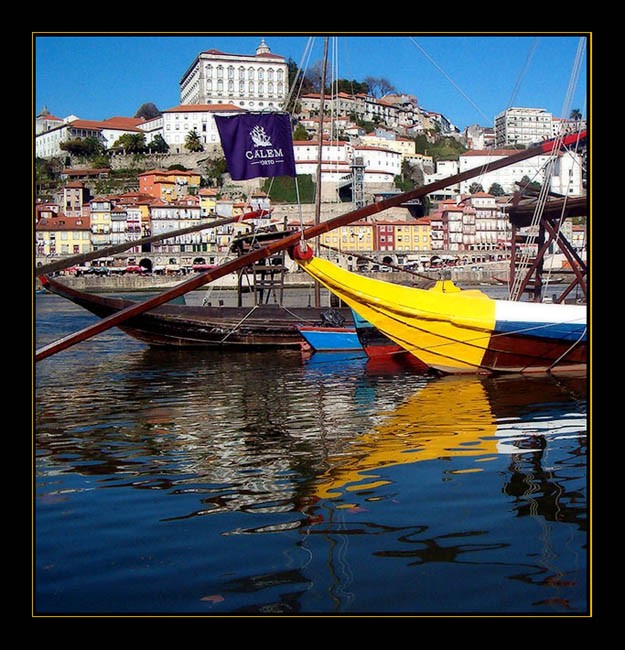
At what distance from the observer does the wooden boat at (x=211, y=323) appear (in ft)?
69.6

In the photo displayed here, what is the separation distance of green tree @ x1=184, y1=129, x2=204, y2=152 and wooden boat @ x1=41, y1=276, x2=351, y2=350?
3866 inches

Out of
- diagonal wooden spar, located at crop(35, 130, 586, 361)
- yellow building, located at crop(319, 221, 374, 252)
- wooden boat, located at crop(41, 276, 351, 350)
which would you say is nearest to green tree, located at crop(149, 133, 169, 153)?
yellow building, located at crop(319, 221, 374, 252)

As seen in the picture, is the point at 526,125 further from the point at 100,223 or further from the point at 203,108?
the point at 100,223

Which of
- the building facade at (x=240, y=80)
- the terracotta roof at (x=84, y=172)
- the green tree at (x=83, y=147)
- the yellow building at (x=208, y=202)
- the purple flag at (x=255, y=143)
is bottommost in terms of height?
the purple flag at (x=255, y=143)

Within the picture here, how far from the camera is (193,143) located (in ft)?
383

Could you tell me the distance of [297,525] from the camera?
18.9ft

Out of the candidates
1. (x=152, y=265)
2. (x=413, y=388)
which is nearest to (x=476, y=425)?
(x=413, y=388)

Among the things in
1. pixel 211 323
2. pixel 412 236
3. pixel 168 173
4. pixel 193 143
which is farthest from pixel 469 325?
pixel 193 143

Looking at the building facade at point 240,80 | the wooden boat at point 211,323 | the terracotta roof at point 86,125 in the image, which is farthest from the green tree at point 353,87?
the wooden boat at point 211,323

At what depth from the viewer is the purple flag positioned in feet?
49.0

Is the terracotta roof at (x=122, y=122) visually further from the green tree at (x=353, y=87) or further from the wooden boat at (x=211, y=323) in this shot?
the wooden boat at (x=211, y=323)

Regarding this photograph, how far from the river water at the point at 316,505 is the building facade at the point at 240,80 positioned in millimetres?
121723
